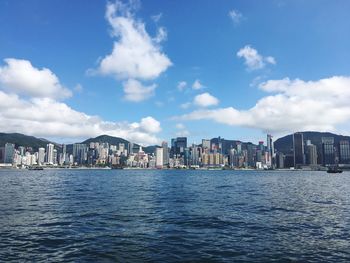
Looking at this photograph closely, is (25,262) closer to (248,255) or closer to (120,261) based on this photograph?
(120,261)

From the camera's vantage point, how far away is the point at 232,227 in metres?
32.8

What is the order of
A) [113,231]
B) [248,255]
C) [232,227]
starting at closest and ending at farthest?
[248,255] < [113,231] < [232,227]

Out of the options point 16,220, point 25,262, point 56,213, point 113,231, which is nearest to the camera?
point 25,262

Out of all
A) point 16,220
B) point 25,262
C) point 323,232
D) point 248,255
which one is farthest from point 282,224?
point 16,220

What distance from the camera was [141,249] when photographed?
24.4 meters

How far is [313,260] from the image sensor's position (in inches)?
867

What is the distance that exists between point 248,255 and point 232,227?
9.79 metres

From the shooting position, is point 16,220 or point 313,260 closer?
point 313,260

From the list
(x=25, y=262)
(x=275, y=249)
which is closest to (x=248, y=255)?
(x=275, y=249)

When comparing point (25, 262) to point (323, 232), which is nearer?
point (25, 262)

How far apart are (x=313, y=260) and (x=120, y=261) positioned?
1296cm

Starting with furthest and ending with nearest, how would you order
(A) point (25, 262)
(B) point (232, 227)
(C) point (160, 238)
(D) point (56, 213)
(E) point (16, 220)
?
(D) point (56, 213)
(E) point (16, 220)
(B) point (232, 227)
(C) point (160, 238)
(A) point (25, 262)

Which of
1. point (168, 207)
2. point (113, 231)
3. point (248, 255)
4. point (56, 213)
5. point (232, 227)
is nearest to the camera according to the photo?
point (248, 255)

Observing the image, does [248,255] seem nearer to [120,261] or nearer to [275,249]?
[275,249]
